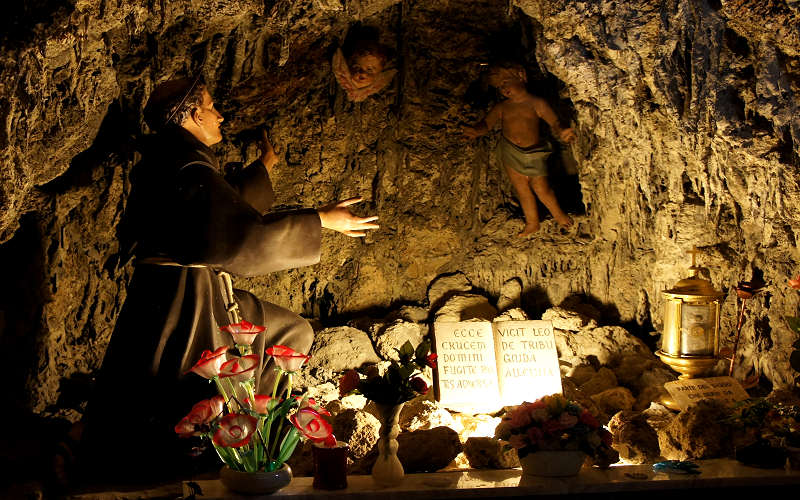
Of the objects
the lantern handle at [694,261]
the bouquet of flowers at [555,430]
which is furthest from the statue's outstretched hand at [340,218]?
the lantern handle at [694,261]

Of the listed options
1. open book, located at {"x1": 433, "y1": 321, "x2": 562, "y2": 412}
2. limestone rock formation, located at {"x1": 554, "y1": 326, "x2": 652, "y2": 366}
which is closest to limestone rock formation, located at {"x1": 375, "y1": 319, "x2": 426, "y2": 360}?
open book, located at {"x1": 433, "y1": 321, "x2": 562, "y2": 412}

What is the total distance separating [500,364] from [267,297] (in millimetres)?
2057

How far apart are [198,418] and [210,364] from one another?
0.23 metres

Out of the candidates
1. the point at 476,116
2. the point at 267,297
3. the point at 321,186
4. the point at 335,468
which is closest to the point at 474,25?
the point at 476,116

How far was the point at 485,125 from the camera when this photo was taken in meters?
5.98

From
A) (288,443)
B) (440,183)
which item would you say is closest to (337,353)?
(440,183)

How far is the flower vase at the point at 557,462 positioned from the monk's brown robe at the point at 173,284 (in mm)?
1464

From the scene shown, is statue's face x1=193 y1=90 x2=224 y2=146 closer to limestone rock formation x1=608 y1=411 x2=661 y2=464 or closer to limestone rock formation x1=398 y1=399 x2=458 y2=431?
limestone rock formation x1=398 y1=399 x2=458 y2=431

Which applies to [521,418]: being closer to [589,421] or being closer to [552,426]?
[552,426]

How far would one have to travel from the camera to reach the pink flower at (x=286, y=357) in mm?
3385

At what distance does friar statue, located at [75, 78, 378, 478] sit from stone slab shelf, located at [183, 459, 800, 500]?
45cm

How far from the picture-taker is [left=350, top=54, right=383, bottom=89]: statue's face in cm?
566

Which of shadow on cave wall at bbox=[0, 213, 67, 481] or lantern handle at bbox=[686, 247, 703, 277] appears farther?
shadow on cave wall at bbox=[0, 213, 67, 481]

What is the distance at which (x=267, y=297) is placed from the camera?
602 centimetres
